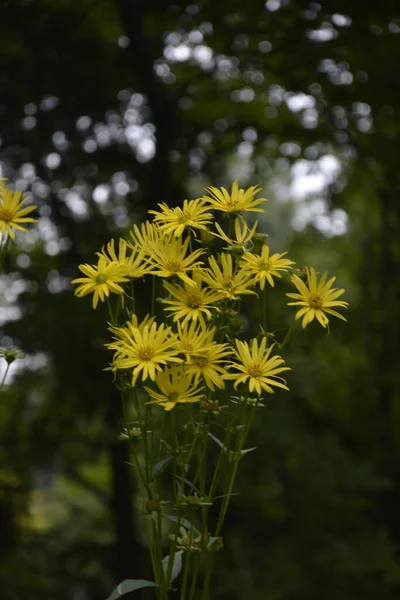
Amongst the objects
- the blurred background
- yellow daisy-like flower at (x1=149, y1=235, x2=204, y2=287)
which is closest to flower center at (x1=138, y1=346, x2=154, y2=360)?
yellow daisy-like flower at (x1=149, y1=235, x2=204, y2=287)

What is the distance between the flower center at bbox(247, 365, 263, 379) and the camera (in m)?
0.87

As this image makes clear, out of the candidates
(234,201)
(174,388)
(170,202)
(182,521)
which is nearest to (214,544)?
(182,521)

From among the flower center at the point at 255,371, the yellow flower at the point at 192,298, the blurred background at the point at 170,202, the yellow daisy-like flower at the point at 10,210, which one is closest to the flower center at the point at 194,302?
the yellow flower at the point at 192,298

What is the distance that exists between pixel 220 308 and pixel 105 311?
1.73 meters

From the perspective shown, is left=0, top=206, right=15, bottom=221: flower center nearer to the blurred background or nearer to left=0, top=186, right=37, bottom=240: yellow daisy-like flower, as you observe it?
left=0, top=186, right=37, bottom=240: yellow daisy-like flower

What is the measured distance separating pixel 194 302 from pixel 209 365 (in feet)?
0.28

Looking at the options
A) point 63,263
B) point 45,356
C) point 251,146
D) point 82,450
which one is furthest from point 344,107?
point 82,450

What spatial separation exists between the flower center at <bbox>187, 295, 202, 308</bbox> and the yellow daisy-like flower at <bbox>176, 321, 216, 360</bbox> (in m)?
0.03

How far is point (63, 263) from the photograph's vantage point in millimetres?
3061

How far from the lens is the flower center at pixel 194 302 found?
0.88 m

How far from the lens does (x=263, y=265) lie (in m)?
0.91

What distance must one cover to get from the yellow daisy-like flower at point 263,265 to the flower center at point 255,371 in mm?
105

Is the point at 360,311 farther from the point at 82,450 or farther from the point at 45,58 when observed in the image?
the point at 45,58

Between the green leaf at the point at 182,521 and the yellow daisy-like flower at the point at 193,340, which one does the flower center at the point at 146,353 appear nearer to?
the yellow daisy-like flower at the point at 193,340
